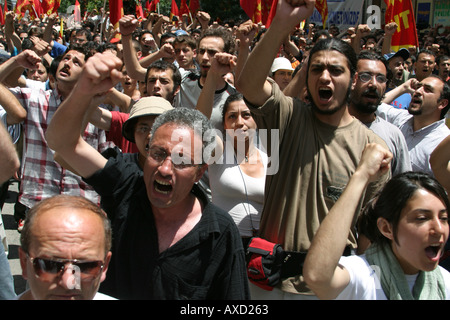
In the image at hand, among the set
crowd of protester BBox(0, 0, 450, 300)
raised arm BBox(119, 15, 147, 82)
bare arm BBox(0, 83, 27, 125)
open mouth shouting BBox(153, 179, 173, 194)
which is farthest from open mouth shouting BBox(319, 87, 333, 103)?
raised arm BBox(119, 15, 147, 82)

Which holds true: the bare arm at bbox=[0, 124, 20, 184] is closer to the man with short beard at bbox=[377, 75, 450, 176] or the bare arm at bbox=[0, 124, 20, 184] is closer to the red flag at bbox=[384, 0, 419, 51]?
the man with short beard at bbox=[377, 75, 450, 176]

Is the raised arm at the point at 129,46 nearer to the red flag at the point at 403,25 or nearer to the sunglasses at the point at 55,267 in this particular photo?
the sunglasses at the point at 55,267

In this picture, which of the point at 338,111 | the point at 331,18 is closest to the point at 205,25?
the point at 338,111

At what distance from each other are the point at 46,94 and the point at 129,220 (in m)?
2.02

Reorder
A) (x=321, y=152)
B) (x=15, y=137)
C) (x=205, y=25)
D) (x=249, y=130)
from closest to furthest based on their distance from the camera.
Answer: (x=321, y=152), (x=249, y=130), (x=15, y=137), (x=205, y=25)

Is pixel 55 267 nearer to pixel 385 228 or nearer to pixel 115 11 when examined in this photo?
pixel 385 228

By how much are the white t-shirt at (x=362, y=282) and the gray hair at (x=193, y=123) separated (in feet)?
2.35

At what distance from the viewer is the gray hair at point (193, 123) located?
2.01 m

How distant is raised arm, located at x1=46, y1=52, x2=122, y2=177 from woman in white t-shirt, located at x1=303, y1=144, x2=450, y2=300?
0.94 metres

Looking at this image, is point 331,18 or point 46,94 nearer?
point 46,94

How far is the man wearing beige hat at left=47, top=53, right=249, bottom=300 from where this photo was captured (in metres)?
1.88

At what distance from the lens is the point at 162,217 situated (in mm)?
2016

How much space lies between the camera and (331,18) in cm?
1659

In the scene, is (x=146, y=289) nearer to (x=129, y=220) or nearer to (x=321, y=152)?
(x=129, y=220)
